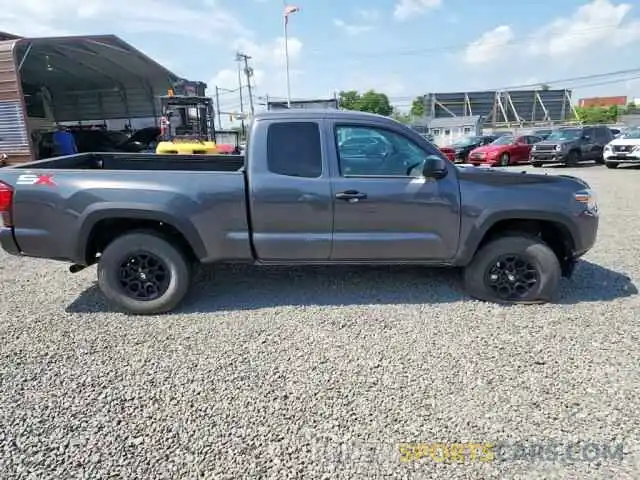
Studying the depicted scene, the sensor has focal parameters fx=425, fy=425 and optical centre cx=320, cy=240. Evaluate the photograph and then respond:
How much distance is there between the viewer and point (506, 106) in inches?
2736

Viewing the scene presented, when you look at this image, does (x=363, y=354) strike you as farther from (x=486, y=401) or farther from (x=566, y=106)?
(x=566, y=106)

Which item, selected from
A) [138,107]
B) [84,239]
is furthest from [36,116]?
[84,239]

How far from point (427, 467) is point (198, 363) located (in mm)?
1764

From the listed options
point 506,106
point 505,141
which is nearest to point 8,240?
point 505,141

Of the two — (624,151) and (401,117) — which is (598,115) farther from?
(624,151)

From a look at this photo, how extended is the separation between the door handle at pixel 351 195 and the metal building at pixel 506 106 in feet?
220

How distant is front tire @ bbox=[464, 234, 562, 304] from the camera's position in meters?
4.01

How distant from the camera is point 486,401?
8.84ft

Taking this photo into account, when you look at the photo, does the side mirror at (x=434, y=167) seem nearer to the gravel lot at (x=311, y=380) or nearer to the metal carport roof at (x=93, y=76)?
the gravel lot at (x=311, y=380)

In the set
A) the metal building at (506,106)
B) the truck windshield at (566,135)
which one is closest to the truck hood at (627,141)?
the truck windshield at (566,135)

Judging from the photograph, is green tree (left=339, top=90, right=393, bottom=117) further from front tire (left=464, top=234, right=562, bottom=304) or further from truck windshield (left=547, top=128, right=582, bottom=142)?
front tire (left=464, top=234, right=562, bottom=304)

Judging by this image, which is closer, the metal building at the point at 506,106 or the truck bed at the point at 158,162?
the truck bed at the point at 158,162

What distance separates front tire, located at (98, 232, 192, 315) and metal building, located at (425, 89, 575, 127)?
6760cm

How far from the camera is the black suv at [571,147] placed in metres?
18.8
